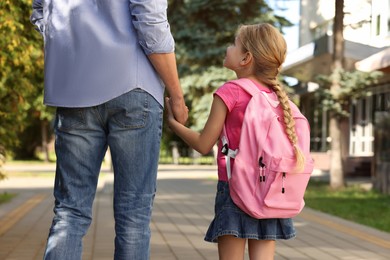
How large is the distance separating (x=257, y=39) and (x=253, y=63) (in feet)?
0.36

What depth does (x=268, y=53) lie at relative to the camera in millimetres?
4008

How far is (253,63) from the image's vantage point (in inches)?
160

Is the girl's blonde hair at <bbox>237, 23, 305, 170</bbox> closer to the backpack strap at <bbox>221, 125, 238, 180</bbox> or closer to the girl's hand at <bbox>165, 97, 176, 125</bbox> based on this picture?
the backpack strap at <bbox>221, 125, 238, 180</bbox>

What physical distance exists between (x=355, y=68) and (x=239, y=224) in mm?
19726

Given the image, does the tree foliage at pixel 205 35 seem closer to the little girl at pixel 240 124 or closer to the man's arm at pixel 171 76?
the little girl at pixel 240 124

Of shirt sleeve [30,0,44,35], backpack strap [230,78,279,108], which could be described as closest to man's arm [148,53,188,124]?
backpack strap [230,78,279,108]

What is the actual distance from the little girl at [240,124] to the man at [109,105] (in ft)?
0.74

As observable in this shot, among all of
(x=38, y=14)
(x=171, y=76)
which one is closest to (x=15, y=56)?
(x=38, y=14)

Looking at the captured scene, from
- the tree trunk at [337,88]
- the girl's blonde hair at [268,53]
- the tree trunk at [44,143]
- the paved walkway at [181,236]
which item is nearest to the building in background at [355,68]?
the tree trunk at [337,88]

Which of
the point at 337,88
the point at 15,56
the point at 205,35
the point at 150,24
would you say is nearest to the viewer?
the point at 150,24

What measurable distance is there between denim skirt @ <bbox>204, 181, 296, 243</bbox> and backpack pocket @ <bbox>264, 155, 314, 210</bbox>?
122 millimetres

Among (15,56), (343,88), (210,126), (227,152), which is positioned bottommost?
(227,152)

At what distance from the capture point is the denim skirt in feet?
13.1

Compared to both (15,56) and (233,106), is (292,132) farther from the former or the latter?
(15,56)
